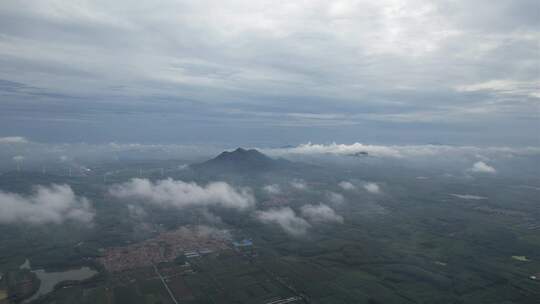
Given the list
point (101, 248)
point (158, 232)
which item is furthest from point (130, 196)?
point (101, 248)

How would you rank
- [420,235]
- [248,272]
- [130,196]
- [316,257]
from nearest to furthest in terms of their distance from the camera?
[248,272] → [316,257] → [420,235] → [130,196]

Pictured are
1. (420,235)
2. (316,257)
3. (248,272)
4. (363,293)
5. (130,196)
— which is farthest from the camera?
(130,196)

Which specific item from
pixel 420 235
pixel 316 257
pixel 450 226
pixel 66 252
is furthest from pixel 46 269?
pixel 450 226

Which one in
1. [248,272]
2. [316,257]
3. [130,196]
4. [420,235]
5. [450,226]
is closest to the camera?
[248,272]

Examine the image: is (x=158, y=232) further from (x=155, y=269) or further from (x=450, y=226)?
(x=450, y=226)

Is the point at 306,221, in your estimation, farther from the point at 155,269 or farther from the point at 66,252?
the point at 66,252

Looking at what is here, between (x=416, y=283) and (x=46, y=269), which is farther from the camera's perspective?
(x=46, y=269)
